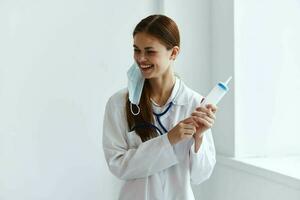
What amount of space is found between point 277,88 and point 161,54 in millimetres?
906

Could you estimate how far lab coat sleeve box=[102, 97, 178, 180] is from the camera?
131cm

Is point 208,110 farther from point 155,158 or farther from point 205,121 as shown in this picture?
point 155,158

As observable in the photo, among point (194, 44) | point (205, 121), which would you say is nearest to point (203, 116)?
point (205, 121)

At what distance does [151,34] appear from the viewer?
1322mm

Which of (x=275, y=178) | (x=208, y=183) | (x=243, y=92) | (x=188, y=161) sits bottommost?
(x=208, y=183)

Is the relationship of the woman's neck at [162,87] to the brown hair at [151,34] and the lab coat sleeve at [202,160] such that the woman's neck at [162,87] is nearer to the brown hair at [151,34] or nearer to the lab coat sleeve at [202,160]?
the brown hair at [151,34]

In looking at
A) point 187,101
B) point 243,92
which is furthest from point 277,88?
point 187,101

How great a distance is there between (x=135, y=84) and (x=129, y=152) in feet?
0.70

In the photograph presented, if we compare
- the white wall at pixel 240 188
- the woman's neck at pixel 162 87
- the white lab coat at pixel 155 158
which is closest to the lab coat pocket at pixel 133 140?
the white lab coat at pixel 155 158

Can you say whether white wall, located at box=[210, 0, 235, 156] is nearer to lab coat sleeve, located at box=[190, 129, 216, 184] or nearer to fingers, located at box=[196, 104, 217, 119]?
lab coat sleeve, located at box=[190, 129, 216, 184]

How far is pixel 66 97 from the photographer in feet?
6.44

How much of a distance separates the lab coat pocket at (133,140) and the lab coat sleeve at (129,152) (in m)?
0.01

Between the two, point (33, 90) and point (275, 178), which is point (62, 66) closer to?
point (33, 90)

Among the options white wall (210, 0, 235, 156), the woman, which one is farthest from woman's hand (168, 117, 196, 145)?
white wall (210, 0, 235, 156)
